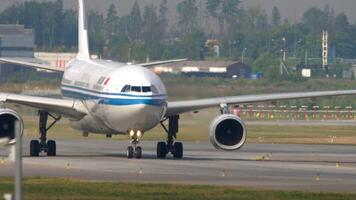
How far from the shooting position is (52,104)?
45000mm

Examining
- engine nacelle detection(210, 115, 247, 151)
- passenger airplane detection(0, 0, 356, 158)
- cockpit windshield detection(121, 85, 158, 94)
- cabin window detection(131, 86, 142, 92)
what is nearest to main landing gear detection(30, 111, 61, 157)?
passenger airplane detection(0, 0, 356, 158)

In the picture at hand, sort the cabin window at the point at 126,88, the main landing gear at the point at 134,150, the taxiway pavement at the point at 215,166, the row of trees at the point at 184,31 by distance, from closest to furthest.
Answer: the taxiway pavement at the point at 215,166 < the cabin window at the point at 126,88 < the main landing gear at the point at 134,150 < the row of trees at the point at 184,31

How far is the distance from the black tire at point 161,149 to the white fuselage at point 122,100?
5.22 ft

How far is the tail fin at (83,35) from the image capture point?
53.8 m

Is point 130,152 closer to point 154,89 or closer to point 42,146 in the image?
point 154,89

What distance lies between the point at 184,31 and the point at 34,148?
52.5 m

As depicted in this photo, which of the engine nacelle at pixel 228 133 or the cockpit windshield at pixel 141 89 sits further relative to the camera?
the engine nacelle at pixel 228 133

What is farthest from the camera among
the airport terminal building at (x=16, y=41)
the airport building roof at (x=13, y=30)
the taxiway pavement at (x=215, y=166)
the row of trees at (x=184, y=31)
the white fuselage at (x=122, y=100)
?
the airport building roof at (x=13, y=30)

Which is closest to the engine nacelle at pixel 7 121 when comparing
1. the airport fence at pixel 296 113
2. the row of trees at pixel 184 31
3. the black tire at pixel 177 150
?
the black tire at pixel 177 150

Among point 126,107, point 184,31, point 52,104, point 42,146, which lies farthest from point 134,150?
point 184,31

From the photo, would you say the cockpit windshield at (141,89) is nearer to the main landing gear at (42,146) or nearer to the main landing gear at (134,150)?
the main landing gear at (134,150)

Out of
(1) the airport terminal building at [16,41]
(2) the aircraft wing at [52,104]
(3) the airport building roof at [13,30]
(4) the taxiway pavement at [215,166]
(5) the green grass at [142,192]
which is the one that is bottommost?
(5) the green grass at [142,192]

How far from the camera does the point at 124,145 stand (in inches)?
2149

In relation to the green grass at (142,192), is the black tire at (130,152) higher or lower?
higher
